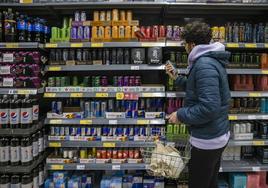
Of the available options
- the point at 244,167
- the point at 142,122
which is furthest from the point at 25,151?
the point at 244,167

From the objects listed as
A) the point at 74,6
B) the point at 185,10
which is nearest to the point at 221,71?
the point at 185,10

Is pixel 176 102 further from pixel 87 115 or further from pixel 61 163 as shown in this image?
pixel 61 163

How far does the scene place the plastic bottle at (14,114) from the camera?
307 centimetres

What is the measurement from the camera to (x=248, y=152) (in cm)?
360

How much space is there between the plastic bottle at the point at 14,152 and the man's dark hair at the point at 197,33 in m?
2.09

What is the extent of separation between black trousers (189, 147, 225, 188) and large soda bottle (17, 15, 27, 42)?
2.20 m

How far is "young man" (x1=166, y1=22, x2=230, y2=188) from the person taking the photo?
211 cm

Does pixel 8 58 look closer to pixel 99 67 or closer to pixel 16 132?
pixel 16 132

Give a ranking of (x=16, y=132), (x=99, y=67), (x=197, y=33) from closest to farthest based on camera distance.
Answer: (x=197, y=33) → (x=16, y=132) → (x=99, y=67)

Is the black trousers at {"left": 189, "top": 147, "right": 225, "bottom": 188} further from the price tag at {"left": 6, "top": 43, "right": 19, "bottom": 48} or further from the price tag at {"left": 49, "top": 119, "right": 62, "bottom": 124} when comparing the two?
the price tag at {"left": 6, "top": 43, "right": 19, "bottom": 48}

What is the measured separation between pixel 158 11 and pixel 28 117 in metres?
2.04

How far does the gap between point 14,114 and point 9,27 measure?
0.96 m

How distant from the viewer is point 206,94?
6.81ft

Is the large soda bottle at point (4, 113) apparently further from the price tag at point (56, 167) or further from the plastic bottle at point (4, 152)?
the price tag at point (56, 167)
